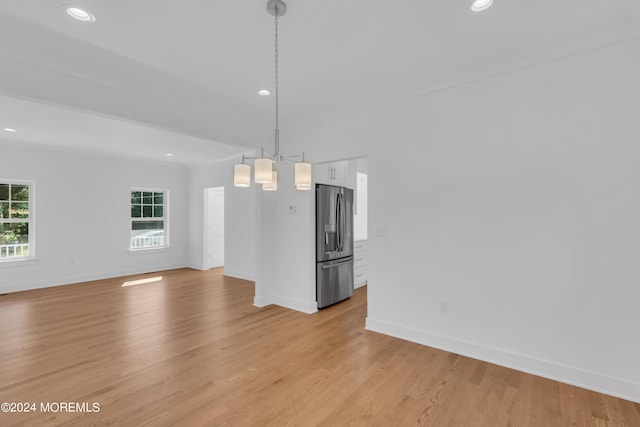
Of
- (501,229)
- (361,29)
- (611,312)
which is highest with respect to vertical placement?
(361,29)

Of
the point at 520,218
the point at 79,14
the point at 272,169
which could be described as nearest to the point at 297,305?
the point at 272,169

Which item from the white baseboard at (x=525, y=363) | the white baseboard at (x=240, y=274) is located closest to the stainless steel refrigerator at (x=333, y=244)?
the white baseboard at (x=525, y=363)

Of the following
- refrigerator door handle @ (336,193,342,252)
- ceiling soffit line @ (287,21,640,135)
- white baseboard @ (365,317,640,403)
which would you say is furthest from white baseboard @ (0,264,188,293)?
ceiling soffit line @ (287,21,640,135)

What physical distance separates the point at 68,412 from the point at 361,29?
11.4 ft

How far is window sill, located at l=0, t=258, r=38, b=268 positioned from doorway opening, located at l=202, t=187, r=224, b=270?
3186 millimetres

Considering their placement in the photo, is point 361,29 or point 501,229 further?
point 501,229

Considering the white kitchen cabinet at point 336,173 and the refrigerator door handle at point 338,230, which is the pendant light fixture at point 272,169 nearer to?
the white kitchen cabinet at point 336,173

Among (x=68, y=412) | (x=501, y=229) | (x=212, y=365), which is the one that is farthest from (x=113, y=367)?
(x=501, y=229)

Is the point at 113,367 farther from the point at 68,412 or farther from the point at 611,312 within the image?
the point at 611,312

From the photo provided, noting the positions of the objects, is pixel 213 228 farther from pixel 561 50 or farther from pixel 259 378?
pixel 561 50

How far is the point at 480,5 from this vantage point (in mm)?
1953

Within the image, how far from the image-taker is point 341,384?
245cm

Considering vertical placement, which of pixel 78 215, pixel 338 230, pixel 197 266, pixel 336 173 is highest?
pixel 336 173

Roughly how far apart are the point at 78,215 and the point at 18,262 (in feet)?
4.09
